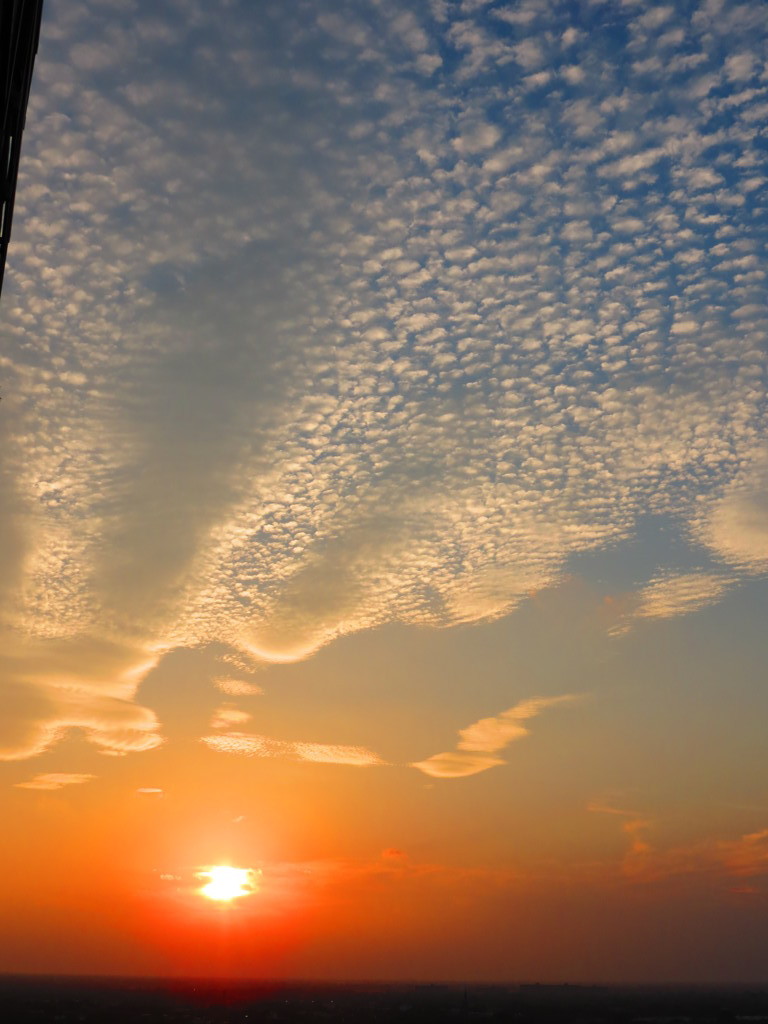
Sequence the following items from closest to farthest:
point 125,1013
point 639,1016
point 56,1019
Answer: point 56,1019 < point 125,1013 < point 639,1016

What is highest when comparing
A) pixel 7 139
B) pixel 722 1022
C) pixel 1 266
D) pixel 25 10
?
pixel 25 10

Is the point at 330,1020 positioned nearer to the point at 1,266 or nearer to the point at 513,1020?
the point at 513,1020

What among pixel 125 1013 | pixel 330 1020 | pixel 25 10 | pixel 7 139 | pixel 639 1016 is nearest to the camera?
pixel 25 10

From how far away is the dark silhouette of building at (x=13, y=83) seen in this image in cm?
1288

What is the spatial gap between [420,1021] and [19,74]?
152 m

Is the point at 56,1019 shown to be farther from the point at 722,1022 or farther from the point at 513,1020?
the point at 722,1022

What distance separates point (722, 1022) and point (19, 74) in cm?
17558

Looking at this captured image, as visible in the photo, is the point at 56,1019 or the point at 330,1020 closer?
the point at 56,1019

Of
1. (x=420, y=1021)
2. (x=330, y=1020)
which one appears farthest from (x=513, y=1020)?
(x=330, y=1020)

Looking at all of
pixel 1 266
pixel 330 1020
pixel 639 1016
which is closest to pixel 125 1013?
pixel 330 1020

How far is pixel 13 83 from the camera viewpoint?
14.5 m

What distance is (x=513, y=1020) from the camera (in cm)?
14600

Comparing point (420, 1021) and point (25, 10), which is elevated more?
point (25, 10)

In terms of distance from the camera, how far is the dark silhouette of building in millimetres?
12883
